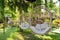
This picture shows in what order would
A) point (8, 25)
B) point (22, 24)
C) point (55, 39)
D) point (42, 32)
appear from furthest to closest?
point (8, 25), point (55, 39), point (22, 24), point (42, 32)

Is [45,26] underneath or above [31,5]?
underneath

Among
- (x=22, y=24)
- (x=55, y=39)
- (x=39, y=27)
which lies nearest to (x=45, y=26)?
(x=39, y=27)

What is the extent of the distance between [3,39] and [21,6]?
1.23 meters

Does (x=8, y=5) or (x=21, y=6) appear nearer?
(x=8, y=5)

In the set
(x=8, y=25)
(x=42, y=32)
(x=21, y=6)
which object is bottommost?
(x=8, y=25)

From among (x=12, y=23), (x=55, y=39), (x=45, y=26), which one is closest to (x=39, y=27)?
(x=45, y=26)

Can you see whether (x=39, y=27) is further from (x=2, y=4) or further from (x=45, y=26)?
(x=2, y=4)

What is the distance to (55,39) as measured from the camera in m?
5.29

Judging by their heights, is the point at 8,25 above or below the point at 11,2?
below

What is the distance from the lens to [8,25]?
317 inches

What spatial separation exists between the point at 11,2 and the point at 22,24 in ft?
2.49

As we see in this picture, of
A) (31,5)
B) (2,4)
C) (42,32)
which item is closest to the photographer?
(42,32)

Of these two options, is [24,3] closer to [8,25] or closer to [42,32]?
[42,32]

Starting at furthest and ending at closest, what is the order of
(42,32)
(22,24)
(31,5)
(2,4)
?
(31,5), (22,24), (2,4), (42,32)
